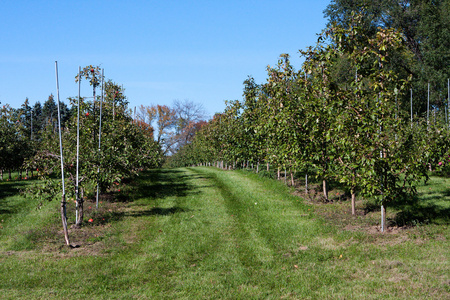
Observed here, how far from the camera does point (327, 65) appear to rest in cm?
1166

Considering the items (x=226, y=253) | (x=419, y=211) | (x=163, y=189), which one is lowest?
(x=226, y=253)

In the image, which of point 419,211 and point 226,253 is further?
point 419,211

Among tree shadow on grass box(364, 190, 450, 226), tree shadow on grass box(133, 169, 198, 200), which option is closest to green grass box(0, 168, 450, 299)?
tree shadow on grass box(364, 190, 450, 226)

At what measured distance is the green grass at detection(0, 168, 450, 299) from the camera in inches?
270

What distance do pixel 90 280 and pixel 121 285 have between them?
2.32 ft

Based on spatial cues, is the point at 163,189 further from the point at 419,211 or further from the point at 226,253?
the point at 419,211

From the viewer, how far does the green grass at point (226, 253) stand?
6.86 metres

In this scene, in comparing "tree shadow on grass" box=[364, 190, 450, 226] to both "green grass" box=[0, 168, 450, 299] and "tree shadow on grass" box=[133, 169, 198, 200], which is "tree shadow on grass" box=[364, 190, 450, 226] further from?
"tree shadow on grass" box=[133, 169, 198, 200]

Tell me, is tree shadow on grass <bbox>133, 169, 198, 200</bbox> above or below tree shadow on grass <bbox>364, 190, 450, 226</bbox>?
above

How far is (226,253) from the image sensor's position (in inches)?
355

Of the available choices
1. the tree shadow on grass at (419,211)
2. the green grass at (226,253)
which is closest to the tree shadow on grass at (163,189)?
the green grass at (226,253)

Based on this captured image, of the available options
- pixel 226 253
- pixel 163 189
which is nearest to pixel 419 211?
pixel 226 253

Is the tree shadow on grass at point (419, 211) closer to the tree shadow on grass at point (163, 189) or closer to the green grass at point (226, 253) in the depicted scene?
the green grass at point (226, 253)

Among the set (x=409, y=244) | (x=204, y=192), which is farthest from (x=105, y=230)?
(x=409, y=244)
